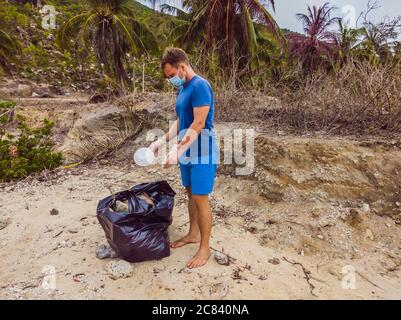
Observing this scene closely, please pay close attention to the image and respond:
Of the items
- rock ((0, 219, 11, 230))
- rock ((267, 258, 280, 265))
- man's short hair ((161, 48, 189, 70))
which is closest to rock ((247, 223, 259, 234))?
rock ((267, 258, 280, 265))

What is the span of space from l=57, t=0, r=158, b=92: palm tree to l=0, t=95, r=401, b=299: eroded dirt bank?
406 inches

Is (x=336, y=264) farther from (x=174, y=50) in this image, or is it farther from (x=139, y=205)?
(x=174, y=50)

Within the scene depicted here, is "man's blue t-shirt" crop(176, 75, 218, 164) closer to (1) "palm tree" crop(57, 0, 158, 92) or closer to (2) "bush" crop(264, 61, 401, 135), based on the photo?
(2) "bush" crop(264, 61, 401, 135)

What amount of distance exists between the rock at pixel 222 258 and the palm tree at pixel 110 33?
1151cm

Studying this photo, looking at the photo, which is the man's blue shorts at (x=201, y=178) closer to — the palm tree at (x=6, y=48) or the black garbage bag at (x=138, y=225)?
the black garbage bag at (x=138, y=225)

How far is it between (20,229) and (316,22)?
1632 cm

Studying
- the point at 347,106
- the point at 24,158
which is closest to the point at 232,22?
the point at 347,106

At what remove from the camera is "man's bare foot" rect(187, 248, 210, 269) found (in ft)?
8.32

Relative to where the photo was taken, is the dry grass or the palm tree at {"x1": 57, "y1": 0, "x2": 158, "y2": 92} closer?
the dry grass

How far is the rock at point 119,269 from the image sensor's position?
2.45 m

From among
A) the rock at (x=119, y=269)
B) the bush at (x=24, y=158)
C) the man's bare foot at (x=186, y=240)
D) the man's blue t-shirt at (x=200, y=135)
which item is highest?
the man's blue t-shirt at (x=200, y=135)

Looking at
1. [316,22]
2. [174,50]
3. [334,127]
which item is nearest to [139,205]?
[174,50]

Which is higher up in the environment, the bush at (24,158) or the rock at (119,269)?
the bush at (24,158)

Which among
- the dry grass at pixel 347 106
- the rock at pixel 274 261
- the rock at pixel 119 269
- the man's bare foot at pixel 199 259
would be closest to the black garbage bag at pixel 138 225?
the rock at pixel 119 269
